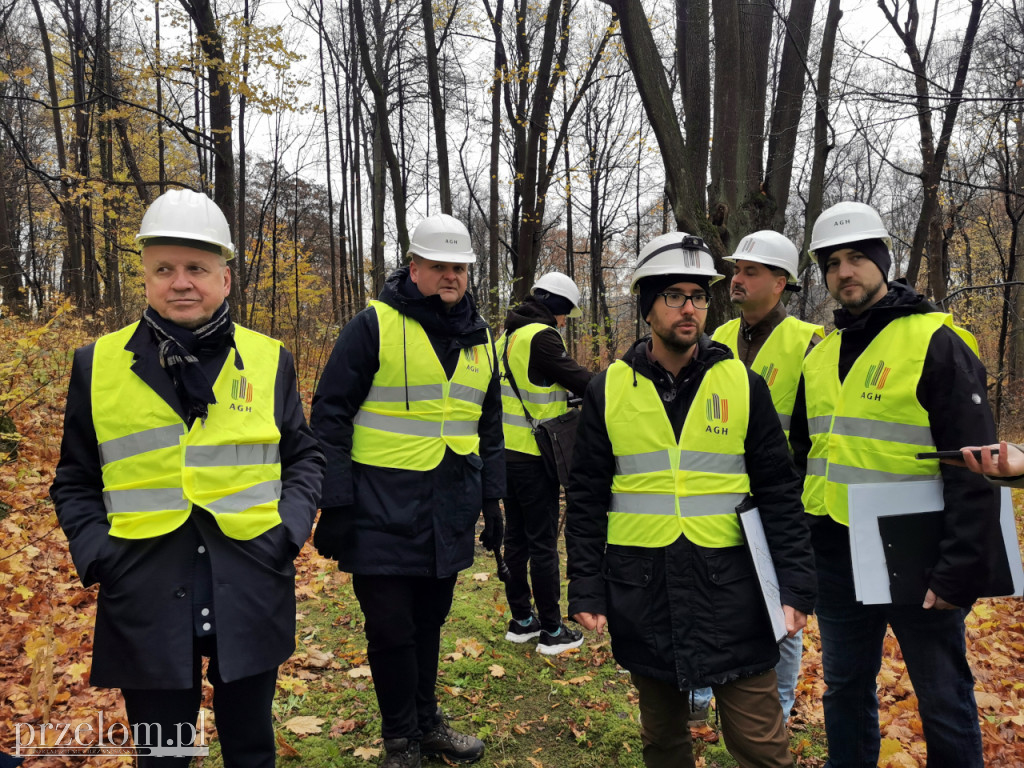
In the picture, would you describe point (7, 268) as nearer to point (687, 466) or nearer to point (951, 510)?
point (687, 466)

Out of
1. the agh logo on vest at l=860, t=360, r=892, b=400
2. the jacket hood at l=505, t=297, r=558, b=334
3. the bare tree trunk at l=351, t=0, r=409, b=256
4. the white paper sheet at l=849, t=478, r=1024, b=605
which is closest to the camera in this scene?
the white paper sheet at l=849, t=478, r=1024, b=605

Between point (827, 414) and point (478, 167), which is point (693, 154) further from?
point (478, 167)

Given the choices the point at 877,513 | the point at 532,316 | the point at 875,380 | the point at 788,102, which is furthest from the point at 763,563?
the point at 788,102

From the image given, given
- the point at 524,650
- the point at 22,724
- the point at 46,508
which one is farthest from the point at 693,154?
the point at 46,508

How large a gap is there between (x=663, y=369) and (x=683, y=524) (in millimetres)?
612

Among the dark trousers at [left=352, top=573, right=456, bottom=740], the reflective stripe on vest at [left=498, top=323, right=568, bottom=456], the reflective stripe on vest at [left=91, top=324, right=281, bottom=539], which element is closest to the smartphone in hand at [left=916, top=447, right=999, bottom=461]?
the dark trousers at [left=352, top=573, right=456, bottom=740]

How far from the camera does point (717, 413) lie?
2.37 m

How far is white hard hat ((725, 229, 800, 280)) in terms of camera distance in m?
3.33

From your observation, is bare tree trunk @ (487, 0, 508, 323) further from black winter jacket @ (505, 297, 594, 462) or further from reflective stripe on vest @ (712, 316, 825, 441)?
reflective stripe on vest @ (712, 316, 825, 441)

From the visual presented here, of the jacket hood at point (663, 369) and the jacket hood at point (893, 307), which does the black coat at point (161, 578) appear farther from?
the jacket hood at point (893, 307)

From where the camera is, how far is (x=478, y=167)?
23656 millimetres

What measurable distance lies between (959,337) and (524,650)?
132 inches

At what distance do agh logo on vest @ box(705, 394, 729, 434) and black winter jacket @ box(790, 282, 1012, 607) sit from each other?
2.59 feet

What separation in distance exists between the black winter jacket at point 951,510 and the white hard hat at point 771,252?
0.77m
